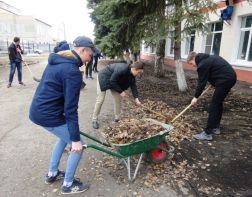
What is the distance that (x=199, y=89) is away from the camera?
184 inches

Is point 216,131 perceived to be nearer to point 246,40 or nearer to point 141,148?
point 141,148

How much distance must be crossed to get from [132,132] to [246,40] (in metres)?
10.3

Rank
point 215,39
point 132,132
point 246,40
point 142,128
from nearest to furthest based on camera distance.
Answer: point 132,132, point 142,128, point 246,40, point 215,39

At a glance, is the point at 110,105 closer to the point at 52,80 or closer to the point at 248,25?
the point at 52,80

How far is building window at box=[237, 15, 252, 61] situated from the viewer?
11305mm

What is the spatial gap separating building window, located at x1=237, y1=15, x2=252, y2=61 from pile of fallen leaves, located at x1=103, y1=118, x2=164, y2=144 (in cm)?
936

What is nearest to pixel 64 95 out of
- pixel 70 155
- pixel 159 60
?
pixel 70 155

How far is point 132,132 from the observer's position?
3.72m

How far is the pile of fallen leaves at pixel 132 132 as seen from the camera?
354 centimetres

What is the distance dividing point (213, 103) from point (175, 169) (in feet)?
5.56

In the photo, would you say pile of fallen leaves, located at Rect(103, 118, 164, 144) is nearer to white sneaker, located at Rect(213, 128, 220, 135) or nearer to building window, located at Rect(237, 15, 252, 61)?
white sneaker, located at Rect(213, 128, 220, 135)

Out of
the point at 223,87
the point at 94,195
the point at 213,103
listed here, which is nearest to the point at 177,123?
the point at 213,103

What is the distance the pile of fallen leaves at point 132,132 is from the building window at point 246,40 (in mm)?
9362

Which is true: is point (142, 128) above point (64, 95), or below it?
below
